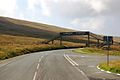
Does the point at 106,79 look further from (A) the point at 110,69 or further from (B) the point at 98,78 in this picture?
(A) the point at 110,69

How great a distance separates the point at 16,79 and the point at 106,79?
6337 millimetres

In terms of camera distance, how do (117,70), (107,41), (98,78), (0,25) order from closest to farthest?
(98,78) < (117,70) < (107,41) < (0,25)

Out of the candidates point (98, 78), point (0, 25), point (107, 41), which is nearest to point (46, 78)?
point (98, 78)

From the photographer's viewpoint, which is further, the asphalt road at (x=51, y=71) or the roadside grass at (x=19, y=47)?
the roadside grass at (x=19, y=47)

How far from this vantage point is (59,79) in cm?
2411

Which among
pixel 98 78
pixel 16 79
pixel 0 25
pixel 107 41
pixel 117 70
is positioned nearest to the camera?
pixel 16 79

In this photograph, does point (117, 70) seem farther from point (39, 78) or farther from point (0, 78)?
point (0, 78)

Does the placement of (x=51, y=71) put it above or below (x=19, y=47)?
below

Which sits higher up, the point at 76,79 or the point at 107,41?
the point at 107,41

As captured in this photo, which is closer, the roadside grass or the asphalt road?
the asphalt road

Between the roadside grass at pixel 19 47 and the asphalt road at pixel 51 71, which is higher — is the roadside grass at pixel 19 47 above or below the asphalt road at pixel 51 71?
above

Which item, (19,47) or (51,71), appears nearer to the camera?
(51,71)

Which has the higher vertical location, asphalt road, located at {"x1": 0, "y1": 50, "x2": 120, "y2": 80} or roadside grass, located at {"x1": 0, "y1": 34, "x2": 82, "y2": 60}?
roadside grass, located at {"x1": 0, "y1": 34, "x2": 82, "y2": 60}

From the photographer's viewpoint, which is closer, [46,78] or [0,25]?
[46,78]
